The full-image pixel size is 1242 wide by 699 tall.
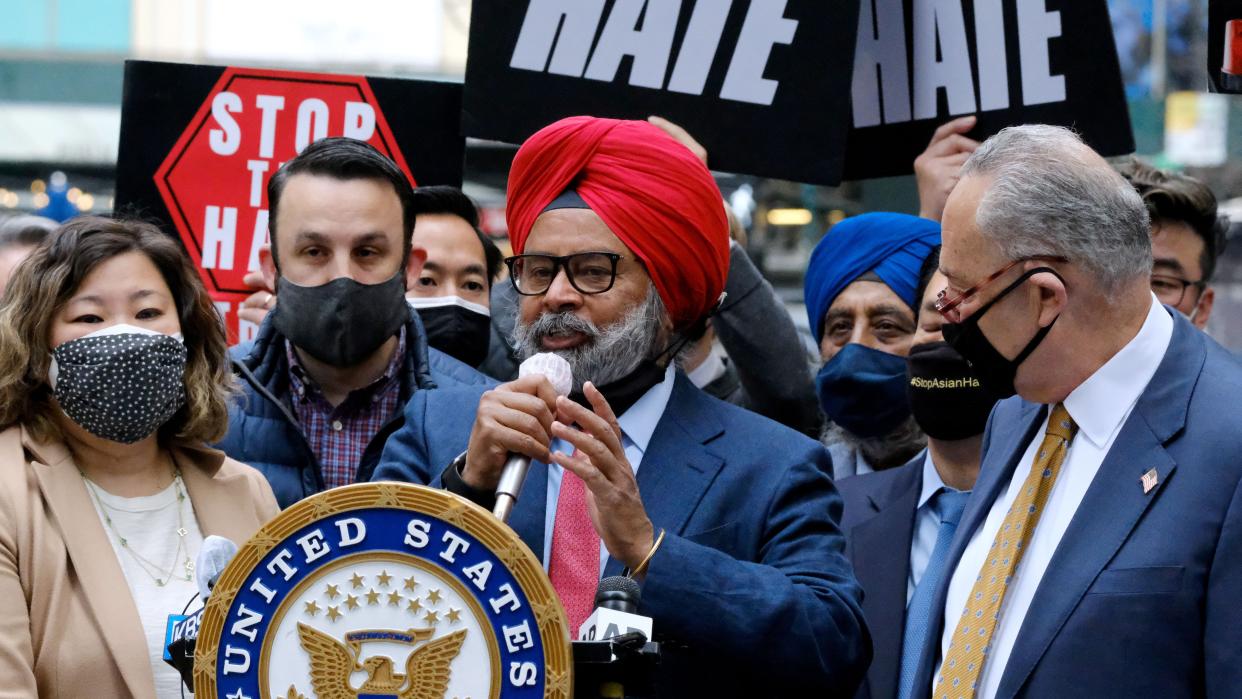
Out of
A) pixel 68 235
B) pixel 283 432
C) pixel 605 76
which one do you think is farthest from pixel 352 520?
pixel 605 76

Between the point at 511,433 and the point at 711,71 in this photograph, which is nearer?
the point at 511,433

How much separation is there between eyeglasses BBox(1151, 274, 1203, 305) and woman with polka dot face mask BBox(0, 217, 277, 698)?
283 cm

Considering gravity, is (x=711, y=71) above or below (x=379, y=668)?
above

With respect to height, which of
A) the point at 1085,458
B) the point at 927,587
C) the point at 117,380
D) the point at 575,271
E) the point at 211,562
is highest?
the point at 575,271

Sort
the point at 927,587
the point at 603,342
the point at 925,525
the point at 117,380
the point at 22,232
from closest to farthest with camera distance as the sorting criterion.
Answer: the point at 603,342
the point at 117,380
the point at 927,587
the point at 925,525
the point at 22,232

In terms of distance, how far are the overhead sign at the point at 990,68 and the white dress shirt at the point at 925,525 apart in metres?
1.11

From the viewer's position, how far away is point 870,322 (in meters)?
5.00

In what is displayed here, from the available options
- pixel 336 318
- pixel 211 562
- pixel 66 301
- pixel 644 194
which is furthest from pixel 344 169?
pixel 211 562

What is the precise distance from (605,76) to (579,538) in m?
1.87

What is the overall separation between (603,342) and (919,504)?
4.18 ft

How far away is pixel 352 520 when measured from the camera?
2619 millimetres

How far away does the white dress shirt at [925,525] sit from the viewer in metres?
4.20

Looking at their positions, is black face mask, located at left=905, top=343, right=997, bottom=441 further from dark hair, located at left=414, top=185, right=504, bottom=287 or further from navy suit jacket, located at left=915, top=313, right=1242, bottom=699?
dark hair, located at left=414, top=185, right=504, bottom=287

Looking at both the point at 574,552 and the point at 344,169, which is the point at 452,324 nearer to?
the point at 344,169
